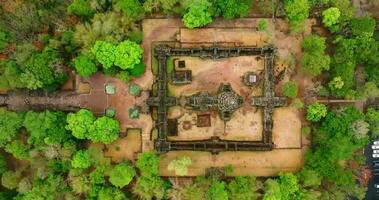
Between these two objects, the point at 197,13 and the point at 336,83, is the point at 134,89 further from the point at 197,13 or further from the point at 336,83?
the point at 336,83

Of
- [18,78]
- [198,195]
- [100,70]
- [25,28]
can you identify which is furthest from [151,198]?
[25,28]

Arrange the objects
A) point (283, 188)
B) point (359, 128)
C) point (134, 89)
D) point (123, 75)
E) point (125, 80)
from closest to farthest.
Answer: point (283, 188)
point (359, 128)
point (123, 75)
point (125, 80)
point (134, 89)

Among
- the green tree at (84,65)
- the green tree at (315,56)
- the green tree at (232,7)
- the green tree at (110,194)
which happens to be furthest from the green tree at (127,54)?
the green tree at (315,56)

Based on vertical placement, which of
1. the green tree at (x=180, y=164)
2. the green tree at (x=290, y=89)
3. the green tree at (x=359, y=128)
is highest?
the green tree at (x=290, y=89)

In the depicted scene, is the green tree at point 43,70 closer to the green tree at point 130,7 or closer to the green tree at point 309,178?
the green tree at point 130,7

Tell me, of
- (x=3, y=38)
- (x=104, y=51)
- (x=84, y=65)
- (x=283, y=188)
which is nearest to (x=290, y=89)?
(x=283, y=188)

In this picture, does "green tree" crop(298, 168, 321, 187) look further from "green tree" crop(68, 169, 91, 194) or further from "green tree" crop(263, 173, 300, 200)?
"green tree" crop(68, 169, 91, 194)
